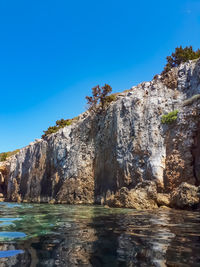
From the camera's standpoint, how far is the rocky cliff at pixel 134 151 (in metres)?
15.7

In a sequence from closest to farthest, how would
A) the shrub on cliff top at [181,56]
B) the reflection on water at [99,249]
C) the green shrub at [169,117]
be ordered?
the reflection on water at [99,249]
the green shrub at [169,117]
the shrub on cliff top at [181,56]

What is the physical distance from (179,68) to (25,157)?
86.5 feet

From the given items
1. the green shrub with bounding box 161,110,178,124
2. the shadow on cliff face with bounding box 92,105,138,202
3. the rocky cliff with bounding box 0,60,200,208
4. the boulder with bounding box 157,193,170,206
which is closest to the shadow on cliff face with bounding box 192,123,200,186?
the rocky cliff with bounding box 0,60,200,208

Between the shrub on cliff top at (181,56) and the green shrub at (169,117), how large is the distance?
6.18 metres

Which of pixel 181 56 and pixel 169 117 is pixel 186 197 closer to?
pixel 169 117

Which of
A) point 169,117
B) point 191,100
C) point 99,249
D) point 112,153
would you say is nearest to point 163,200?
point 169,117

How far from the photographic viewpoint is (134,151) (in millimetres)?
19031

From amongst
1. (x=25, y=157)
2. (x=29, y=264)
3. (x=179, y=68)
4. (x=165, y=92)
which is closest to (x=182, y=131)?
(x=165, y=92)

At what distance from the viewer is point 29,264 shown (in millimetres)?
2613

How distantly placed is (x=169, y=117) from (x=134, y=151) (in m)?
4.00

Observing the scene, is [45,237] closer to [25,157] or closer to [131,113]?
[131,113]

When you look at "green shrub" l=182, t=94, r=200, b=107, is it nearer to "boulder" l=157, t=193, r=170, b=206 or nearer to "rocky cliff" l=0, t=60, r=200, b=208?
"rocky cliff" l=0, t=60, r=200, b=208

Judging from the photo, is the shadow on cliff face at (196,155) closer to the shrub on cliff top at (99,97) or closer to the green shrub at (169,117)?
the green shrub at (169,117)

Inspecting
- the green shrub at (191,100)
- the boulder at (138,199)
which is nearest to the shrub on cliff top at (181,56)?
the green shrub at (191,100)
